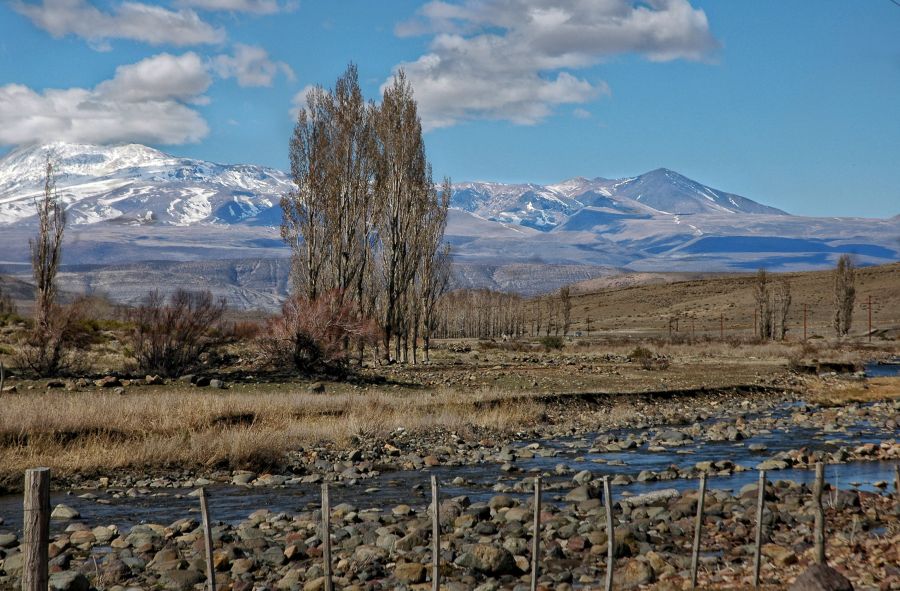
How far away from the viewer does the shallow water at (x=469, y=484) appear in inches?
598

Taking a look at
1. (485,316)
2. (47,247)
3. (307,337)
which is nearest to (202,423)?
(307,337)

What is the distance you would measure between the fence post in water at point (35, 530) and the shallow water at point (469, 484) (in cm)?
612

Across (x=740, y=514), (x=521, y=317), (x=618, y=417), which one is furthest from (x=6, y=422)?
(x=521, y=317)

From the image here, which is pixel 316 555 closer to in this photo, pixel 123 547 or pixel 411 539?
pixel 411 539

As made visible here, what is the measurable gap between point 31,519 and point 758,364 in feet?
174

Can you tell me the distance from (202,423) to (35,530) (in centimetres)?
1374

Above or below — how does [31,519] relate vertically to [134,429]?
above

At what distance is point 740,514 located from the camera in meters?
14.6

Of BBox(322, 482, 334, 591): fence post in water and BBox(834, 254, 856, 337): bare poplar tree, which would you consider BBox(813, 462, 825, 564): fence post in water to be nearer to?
BBox(322, 482, 334, 591): fence post in water

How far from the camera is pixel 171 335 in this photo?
3250 centimetres

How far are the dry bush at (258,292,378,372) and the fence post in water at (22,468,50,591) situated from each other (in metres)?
26.4

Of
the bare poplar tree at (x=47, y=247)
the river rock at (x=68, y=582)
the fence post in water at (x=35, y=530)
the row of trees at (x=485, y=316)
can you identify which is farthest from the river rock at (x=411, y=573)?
the row of trees at (x=485, y=316)

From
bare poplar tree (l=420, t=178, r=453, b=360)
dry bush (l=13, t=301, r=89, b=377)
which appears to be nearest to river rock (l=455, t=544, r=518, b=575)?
dry bush (l=13, t=301, r=89, b=377)

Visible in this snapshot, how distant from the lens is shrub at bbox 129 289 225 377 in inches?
1264
